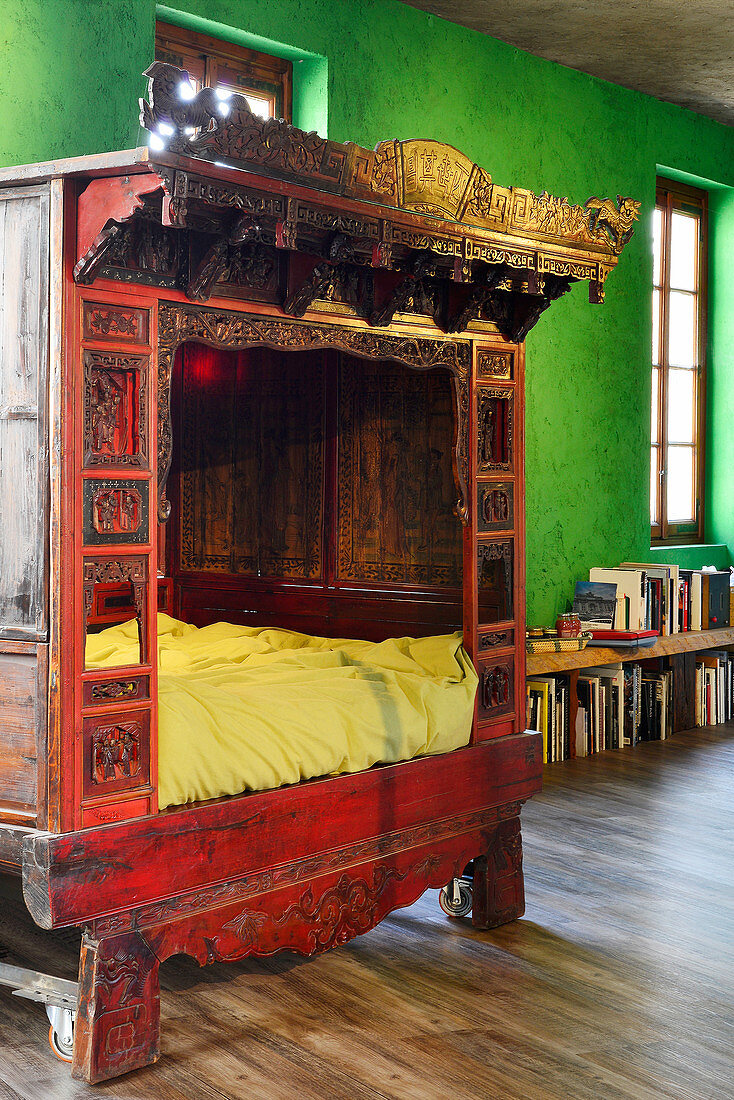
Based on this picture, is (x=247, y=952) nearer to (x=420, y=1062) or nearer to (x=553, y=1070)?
(x=420, y=1062)

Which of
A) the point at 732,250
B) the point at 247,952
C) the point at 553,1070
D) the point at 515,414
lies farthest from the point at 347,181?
the point at 732,250

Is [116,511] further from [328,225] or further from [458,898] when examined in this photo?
[458,898]

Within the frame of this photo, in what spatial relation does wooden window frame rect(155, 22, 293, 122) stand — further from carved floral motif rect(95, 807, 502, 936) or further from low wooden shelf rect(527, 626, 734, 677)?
carved floral motif rect(95, 807, 502, 936)

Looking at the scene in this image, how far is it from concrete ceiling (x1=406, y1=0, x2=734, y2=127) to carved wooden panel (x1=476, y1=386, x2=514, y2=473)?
2.92 meters

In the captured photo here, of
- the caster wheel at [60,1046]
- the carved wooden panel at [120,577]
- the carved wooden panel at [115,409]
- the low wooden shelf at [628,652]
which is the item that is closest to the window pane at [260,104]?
the low wooden shelf at [628,652]

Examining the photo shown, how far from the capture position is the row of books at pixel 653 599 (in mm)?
7258

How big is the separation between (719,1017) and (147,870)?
1.63m

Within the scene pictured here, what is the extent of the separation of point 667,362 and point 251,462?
4009mm

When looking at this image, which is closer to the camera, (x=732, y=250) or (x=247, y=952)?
(x=247, y=952)

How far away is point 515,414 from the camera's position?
429 cm

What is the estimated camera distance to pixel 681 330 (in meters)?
8.55

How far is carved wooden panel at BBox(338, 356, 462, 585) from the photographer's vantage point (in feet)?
15.6

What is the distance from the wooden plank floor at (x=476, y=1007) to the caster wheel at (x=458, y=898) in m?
0.08

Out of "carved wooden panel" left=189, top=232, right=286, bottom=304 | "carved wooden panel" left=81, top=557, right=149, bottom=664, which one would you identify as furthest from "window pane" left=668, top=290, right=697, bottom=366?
"carved wooden panel" left=81, top=557, right=149, bottom=664
